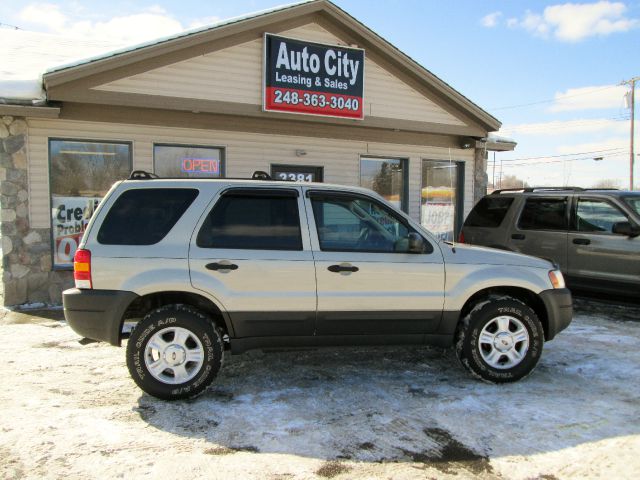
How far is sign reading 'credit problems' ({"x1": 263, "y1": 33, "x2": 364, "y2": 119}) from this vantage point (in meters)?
9.06

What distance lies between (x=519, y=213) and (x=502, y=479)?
5731 millimetres

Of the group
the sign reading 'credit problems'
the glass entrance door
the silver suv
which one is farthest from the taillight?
the glass entrance door

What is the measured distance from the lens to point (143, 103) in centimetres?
823

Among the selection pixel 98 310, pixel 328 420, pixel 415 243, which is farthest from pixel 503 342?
pixel 98 310

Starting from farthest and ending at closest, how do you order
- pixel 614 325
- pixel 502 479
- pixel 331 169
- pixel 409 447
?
1. pixel 331 169
2. pixel 614 325
3. pixel 409 447
4. pixel 502 479

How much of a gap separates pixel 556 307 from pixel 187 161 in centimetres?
640

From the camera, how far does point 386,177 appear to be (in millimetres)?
Result: 10984

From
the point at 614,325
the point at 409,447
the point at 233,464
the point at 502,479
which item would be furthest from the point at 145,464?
the point at 614,325

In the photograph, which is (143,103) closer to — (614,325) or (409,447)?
(409,447)

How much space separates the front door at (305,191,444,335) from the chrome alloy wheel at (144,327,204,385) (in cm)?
105

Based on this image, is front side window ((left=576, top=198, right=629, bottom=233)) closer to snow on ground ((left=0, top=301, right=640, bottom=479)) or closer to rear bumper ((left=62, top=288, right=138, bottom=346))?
snow on ground ((left=0, top=301, right=640, bottom=479))

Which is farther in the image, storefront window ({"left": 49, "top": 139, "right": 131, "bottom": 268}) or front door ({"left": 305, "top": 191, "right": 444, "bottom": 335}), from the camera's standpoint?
storefront window ({"left": 49, "top": 139, "right": 131, "bottom": 268})

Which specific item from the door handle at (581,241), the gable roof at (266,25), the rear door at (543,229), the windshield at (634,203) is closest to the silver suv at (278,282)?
the door handle at (581,241)

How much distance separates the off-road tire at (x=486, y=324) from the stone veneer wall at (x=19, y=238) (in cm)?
631
